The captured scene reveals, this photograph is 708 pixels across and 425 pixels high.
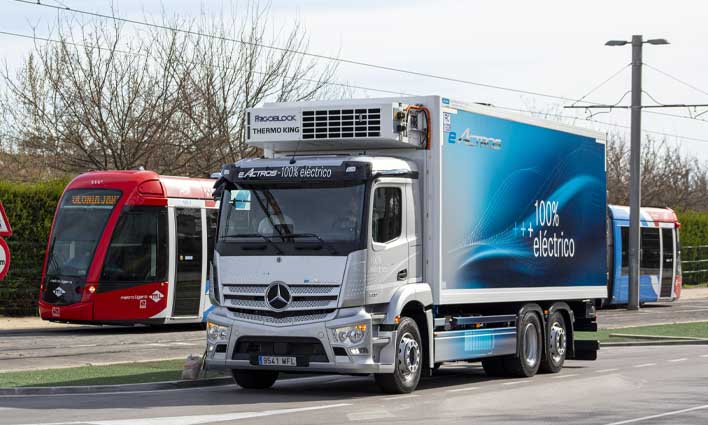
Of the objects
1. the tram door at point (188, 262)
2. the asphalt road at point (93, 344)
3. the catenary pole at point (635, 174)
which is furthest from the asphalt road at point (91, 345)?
the catenary pole at point (635, 174)

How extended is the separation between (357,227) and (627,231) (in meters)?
29.3

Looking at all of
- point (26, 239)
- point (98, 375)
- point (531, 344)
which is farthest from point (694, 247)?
point (98, 375)

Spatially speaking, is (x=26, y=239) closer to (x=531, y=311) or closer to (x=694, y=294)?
(x=531, y=311)

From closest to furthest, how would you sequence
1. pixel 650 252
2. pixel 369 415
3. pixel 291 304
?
pixel 369 415 < pixel 291 304 < pixel 650 252

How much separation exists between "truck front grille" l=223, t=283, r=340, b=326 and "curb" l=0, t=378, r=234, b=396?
1682 millimetres

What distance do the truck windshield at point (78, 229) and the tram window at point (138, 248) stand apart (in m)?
0.38

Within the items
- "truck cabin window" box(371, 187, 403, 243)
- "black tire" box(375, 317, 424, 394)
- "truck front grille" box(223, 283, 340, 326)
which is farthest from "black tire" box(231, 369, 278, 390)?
"truck cabin window" box(371, 187, 403, 243)

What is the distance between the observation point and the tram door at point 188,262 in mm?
27969

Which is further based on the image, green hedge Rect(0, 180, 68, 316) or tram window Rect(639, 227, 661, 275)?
tram window Rect(639, 227, 661, 275)

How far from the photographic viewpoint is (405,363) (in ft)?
51.9

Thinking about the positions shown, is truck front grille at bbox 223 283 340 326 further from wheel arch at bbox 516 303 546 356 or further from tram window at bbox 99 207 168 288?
tram window at bbox 99 207 168 288

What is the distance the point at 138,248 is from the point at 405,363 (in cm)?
1258

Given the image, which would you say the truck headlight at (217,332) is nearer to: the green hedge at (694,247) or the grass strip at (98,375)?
the grass strip at (98,375)

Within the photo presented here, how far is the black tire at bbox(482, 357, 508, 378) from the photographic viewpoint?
61.9ft
